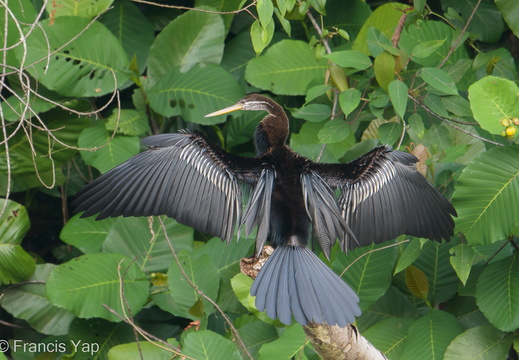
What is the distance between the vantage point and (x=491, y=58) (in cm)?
336

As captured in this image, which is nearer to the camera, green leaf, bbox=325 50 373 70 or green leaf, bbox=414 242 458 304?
green leaf, bbox=325 50 373 70

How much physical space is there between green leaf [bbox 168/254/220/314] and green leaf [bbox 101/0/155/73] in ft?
4.03

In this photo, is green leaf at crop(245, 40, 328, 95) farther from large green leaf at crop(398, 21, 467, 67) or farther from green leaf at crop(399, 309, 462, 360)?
green leaf at crop(399, 309, 462, 360)

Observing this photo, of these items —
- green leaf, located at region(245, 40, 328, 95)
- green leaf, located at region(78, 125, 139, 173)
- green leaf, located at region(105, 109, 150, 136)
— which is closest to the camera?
green leaf, located at region(78, 125, 139, 173)

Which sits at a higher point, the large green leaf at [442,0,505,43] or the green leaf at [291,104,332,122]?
the large green leaf at [442,0,505,43]

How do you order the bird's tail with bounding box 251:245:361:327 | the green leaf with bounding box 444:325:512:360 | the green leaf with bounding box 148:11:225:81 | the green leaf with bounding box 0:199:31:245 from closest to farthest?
the bird's tail with bounding box 251:245:361:327 → the green leaf with bounding box 444:325:512:360 → the green leaf with bounding box 0:199:31:245 → the green leaf with bounding box 148:11:225:81

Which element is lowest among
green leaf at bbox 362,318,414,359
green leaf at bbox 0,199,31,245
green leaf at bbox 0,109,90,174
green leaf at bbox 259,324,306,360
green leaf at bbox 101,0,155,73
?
green leaf at bbox 362,318,414,359

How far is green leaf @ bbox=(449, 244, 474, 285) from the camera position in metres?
2.83

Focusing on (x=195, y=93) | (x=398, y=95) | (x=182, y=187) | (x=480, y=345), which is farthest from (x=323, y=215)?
(x=195, y=93)

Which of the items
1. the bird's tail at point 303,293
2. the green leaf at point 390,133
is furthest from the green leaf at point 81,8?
the bird's tail at point 303,293

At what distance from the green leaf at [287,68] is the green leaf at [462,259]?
1200 millimetres

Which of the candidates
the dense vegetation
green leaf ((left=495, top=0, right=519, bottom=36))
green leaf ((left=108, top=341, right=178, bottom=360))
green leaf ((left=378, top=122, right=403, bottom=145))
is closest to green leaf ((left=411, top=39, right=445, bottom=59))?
the dense vegetation

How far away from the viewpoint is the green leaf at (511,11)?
3.54 metres

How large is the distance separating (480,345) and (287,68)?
160cm
